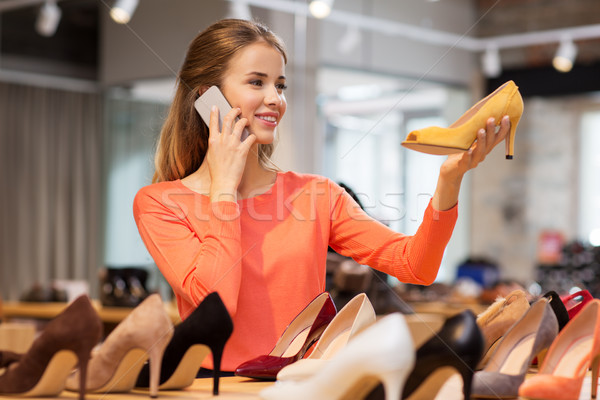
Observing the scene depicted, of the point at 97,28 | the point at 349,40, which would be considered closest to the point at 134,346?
the point at 349,40

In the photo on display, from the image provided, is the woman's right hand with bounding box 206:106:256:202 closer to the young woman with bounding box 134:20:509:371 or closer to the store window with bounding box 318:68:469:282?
the young woman with bounding box 134:20:509:371

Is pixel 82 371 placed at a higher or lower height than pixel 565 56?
lower

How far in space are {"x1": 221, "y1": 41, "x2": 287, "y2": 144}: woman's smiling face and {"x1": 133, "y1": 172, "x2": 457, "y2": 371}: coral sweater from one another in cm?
17

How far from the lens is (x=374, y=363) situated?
74 centimetres

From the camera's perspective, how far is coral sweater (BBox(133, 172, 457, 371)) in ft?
4.14

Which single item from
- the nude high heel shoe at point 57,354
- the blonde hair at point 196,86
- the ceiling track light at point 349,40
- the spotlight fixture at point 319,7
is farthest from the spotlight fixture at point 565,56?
the nude high heel shoe at point 57,354

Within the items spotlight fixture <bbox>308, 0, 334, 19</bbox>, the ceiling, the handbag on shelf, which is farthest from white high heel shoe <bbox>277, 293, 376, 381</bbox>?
the ceiling

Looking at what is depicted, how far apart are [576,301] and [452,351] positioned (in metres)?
0.57

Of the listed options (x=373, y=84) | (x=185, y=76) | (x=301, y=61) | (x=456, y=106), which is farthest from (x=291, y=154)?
(x=185, y=76)

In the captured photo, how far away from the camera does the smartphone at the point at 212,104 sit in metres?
1.45

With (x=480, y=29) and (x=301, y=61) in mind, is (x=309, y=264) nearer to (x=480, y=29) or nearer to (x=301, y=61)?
(x=301, y=61)

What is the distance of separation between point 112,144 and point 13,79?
131 cm

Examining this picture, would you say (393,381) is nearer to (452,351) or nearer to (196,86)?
(452,351)

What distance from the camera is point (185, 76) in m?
1.62
